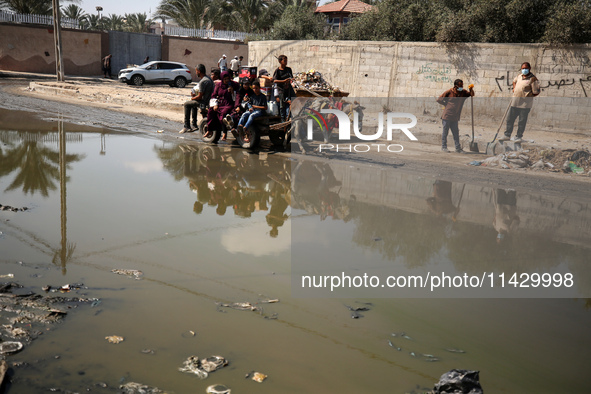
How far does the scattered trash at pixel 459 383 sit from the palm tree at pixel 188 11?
43411mm

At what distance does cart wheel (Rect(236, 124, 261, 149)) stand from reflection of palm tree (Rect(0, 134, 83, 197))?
3459mm

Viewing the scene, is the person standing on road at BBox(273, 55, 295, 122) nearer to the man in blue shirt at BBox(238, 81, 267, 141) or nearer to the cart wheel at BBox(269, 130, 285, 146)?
the cart wheel at BBox(269, 130, 285, 146)

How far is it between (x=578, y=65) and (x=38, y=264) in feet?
48.1

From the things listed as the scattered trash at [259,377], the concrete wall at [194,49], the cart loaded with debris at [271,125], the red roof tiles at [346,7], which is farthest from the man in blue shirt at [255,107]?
the red roof tiles at [346,7]

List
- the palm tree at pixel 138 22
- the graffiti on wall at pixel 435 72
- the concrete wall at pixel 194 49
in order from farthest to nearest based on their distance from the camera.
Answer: the palm tree at pixel 138 22 < the concrete wall at pixel 194 49 < the graffiti on wall at pixel 435 72

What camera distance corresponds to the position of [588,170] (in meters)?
10.5

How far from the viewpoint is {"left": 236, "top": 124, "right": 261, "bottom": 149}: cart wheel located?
1183 centimetres

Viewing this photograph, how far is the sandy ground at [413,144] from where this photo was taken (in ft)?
32.6

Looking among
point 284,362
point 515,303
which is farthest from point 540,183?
point 284,362

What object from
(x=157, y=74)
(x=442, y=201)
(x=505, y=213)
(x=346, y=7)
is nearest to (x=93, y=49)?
(x=157, y=74)

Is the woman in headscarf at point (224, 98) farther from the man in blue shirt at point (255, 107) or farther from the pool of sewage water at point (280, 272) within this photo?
the pool of sewage water at point (280, 272)

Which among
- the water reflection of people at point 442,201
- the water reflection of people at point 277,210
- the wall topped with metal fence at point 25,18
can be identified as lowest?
the water reflection of people at point 277,210

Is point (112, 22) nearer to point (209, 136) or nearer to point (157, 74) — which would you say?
point (157, 74)

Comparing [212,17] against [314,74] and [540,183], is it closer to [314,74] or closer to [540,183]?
[314,74]
